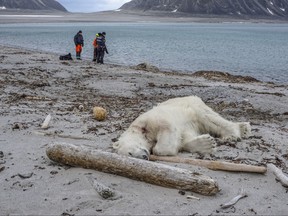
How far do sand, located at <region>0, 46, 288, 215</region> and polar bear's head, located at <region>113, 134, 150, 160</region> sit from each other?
399 millimetres

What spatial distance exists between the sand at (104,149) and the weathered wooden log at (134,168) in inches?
3.0

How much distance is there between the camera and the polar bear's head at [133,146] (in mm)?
5086

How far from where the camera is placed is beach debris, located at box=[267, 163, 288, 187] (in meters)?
4.84

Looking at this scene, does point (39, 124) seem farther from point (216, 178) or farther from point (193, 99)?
point (216, 178)

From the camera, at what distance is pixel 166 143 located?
18.6 ft

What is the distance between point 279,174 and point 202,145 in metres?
1.30

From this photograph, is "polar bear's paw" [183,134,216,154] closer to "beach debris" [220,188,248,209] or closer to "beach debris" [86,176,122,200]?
"beach debris" [220,188,248,209]

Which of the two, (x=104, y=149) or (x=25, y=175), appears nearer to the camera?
(x=25, y=175)

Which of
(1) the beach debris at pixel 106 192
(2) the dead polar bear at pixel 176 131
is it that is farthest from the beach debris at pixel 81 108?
(1) the beach debris at pixel 106 192

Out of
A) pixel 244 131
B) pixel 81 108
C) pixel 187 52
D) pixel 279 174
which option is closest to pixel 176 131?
pixel 279 174

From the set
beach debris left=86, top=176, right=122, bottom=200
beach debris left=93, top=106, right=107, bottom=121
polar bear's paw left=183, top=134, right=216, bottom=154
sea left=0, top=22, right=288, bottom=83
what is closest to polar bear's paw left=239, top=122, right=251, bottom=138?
polar bear's paw left=183, top=134, right=216, bottom=154

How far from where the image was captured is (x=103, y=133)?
23.0ft

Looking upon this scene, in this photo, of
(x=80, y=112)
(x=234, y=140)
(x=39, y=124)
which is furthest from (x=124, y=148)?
(x=80, y=112)

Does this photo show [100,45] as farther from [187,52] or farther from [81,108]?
[187,52]
